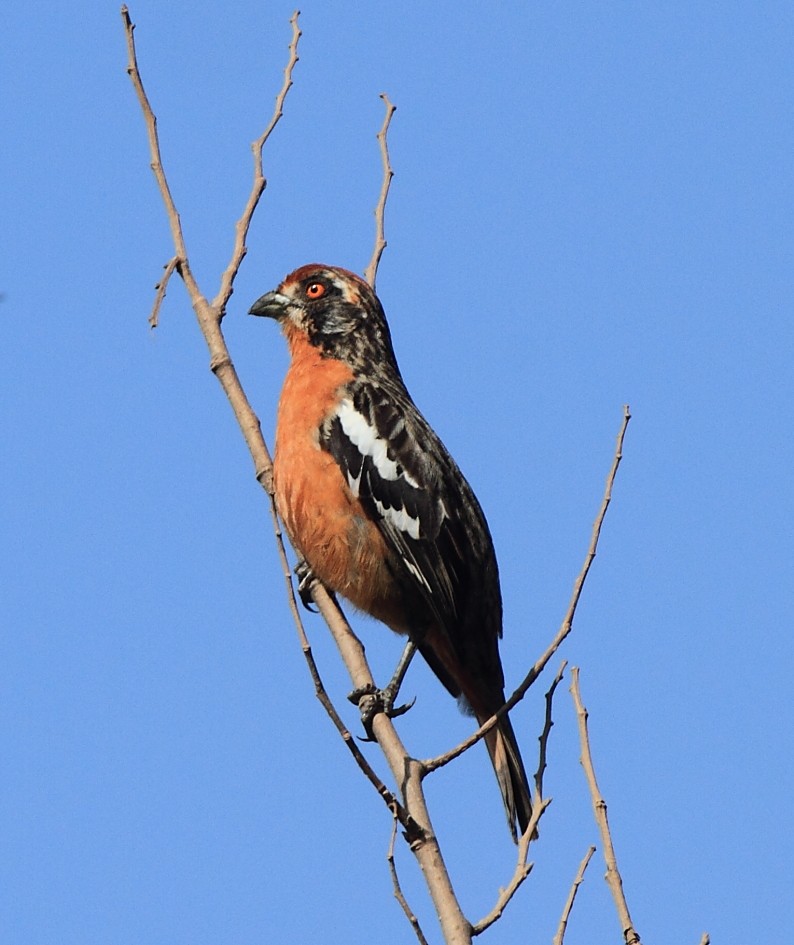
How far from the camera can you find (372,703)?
19.2 ft

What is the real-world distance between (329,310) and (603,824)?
4461mm

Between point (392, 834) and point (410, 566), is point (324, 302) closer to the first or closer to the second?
point (410, 566)

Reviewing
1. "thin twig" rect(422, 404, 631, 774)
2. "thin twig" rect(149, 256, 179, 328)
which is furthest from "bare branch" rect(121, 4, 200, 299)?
"thin twig" rect(422, 404, 631, 774)

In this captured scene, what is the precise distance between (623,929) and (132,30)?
458 cm

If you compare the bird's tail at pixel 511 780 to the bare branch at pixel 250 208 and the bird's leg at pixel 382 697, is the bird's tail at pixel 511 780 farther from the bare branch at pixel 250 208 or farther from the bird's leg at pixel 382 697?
the bare branch at pixel 250 208

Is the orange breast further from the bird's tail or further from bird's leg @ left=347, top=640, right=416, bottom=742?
the bird's tail

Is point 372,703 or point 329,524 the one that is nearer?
point 372,703

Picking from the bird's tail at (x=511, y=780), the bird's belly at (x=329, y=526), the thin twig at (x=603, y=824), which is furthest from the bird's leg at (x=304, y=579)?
the thin twig at (x=603, y=824)

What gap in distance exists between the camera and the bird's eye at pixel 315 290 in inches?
329

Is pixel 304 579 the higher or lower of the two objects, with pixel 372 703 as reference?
higher

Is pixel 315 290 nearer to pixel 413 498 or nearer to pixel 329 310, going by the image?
pixel 329 310

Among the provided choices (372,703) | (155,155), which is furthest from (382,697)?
(155,155)

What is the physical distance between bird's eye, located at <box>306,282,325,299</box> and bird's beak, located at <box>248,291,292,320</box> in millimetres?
133

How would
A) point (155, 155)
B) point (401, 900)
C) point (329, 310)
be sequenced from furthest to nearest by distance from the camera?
point (329, 310), point (155, 155), point (401, 900)
